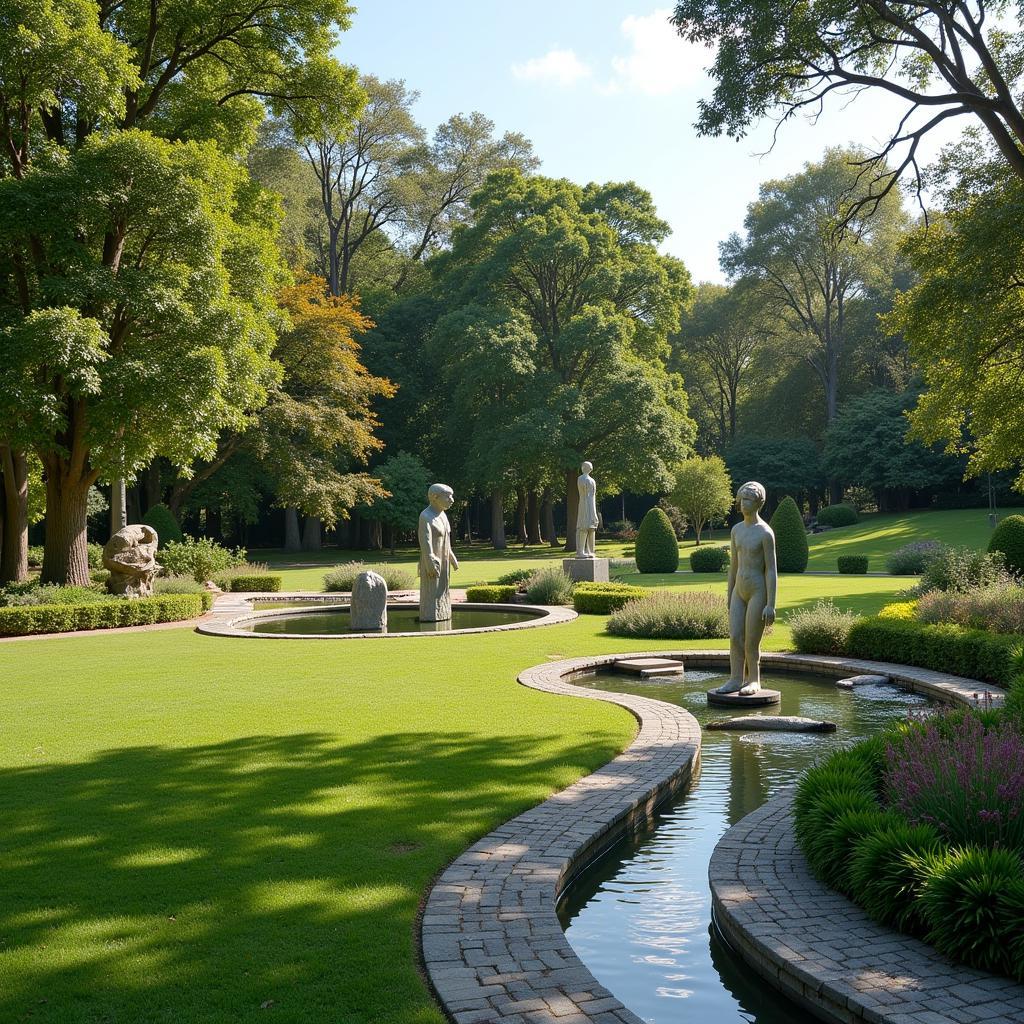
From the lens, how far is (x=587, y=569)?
2517 centimetres

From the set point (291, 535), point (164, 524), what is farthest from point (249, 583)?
point (291, 535)

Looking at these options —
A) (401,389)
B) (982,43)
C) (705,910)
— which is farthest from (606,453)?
(705,910)

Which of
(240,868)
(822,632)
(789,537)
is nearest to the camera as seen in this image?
(240,868)

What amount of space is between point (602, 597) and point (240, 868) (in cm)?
1473

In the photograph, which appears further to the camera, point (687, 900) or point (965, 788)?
point (687, 900)

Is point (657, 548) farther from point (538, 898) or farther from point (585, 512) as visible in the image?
point (538, 898)

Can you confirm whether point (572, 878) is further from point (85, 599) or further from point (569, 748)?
point (85, 599)

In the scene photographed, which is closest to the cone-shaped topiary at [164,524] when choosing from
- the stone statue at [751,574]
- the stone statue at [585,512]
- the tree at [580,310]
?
the stone statue at [585,512]

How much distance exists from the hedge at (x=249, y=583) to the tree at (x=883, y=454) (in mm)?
35501

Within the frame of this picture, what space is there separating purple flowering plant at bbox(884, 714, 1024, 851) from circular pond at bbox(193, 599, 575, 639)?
36.9 feet

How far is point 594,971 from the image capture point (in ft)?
14.9

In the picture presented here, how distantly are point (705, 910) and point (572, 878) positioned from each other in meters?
0.80

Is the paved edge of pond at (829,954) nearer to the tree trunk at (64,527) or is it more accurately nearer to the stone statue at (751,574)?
the stone statue at (751,574)

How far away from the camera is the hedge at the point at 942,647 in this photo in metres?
10.6
